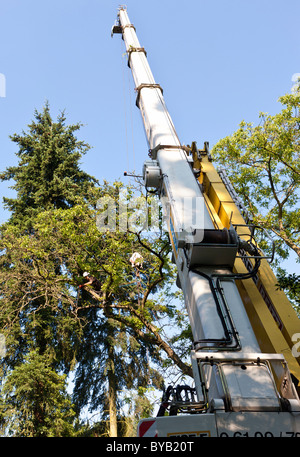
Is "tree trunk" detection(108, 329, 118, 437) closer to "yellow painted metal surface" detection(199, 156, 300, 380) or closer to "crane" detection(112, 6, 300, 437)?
"crane" detection(112, 6, 300, 437)

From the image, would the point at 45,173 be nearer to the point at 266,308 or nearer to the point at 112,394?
the point at 112,394

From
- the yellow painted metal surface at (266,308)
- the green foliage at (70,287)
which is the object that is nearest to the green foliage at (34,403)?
the green foliage at (70,287)

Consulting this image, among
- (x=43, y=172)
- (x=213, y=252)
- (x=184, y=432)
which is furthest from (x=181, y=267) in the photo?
(x=43, y=172)

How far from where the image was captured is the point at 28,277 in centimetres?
1495

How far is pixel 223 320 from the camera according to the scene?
5.27 metres

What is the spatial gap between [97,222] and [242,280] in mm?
9690

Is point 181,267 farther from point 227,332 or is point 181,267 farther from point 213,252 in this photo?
point 227,332

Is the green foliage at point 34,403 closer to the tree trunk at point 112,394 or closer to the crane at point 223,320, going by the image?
the tree trunk at point 112,394

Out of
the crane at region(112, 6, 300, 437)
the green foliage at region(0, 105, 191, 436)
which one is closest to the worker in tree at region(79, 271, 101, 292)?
the green foliage at region(0, 105, 191, 436)

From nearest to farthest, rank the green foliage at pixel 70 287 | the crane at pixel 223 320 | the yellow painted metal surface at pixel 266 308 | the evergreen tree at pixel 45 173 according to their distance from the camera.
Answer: the crane at pixel 223 320 → the yellow painted metal surface at pixel 266 308 → the green foliage at pixel 70 287 → the evergreen tree at pixel 45 173

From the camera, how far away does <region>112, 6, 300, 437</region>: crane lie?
4.05 m

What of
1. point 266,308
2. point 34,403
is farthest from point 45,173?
point 266,308

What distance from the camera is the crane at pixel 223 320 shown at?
4.05m

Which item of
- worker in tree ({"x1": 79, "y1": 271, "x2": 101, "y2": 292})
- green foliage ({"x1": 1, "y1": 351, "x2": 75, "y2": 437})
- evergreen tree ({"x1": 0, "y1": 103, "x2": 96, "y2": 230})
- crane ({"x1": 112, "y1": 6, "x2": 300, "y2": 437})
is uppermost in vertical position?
evergreen tree ({"x1": 0, "y1": 103, "x2": 96, "y2": 230})
